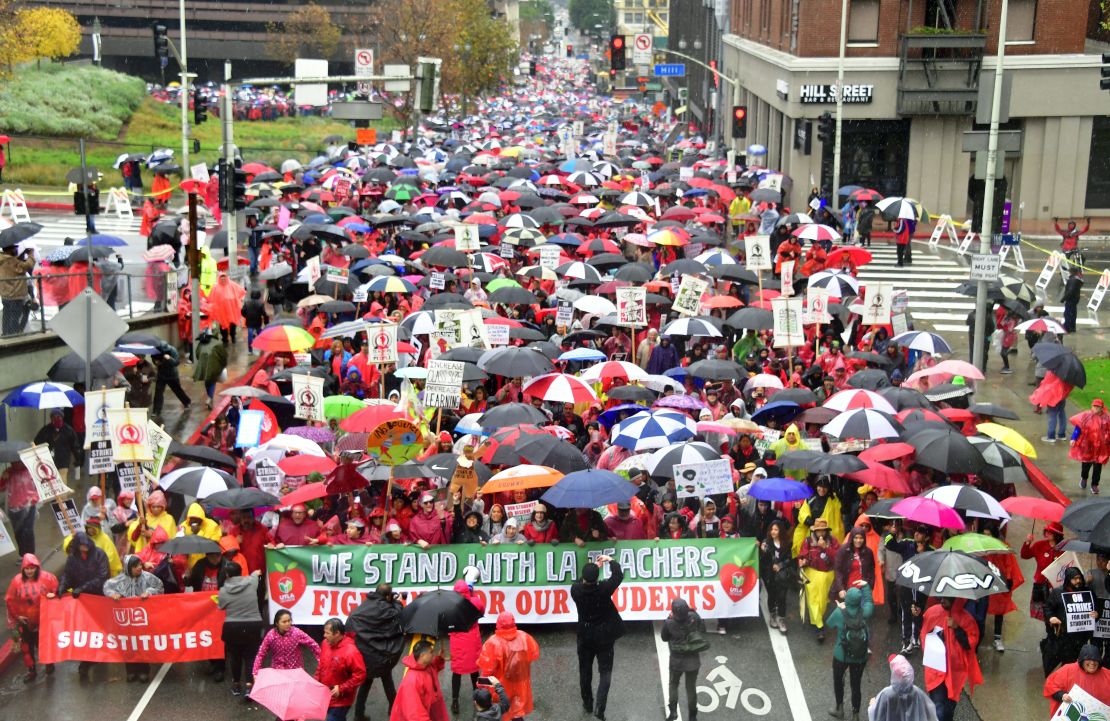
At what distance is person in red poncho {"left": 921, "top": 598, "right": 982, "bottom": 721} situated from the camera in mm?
12195

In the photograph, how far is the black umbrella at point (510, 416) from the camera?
1708 centimetres

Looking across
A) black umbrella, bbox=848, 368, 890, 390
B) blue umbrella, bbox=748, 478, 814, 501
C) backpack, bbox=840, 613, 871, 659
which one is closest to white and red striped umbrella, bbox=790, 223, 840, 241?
black umbrella, bbox=848, 368, 890, 390

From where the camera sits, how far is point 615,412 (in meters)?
18.2

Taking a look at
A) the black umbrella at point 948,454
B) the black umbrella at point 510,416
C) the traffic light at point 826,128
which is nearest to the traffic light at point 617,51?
the traffic light at point 826,128

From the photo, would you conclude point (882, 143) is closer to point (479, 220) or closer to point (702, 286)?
point (479, 220)

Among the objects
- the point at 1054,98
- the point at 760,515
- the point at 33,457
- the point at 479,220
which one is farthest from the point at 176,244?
the point at 1054,98

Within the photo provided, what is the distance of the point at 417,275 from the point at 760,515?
45.9 feet

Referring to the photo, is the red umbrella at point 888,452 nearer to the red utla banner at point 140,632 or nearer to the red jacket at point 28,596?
the red utla banner at point 140,632

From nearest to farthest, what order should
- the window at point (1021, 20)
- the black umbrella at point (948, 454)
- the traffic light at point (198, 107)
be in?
1. the black umbrella at point (948, 454)
2. the traffic light at point (198, 107)
3. the window at point (1021, 20)

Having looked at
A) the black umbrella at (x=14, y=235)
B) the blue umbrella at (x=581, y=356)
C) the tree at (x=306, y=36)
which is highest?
the tree at (x=306, y=36)

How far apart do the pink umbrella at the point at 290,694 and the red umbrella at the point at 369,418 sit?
235 inches

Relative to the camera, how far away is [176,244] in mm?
34125

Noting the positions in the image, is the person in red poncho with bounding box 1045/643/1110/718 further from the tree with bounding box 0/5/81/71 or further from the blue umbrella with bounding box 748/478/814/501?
the tree with bounding box 0/5/81/71

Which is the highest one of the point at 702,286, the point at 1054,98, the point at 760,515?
the point at 1054,98
